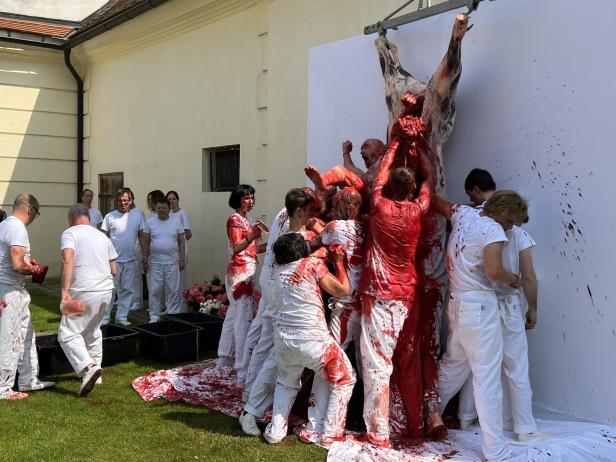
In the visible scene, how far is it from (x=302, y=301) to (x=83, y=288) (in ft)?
7.09

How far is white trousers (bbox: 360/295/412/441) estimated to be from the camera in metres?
4.26

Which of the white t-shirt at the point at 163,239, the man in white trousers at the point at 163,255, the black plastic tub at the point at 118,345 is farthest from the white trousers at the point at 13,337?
the white t-shirt at the point at 163,239

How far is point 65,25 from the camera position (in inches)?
526

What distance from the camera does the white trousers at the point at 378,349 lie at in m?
4.26

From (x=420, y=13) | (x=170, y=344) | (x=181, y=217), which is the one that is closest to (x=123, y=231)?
(x=181, y=217)

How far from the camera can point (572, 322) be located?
438cm

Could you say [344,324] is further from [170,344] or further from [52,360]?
[52,360]

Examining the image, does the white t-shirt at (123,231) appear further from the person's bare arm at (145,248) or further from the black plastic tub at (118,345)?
the black plastic tub at (118,345)

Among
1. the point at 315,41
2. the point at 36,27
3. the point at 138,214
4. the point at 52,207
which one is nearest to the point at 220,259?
the point at 138,214

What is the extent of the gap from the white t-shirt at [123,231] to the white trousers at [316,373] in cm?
474

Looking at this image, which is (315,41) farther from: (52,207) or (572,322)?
(52,207)

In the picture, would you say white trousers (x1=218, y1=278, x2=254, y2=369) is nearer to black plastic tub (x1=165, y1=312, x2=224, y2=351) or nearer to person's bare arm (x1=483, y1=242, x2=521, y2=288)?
black plastic tub (x1=165, y1=312, x2=224, y2=351)

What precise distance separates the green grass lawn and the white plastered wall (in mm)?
1881

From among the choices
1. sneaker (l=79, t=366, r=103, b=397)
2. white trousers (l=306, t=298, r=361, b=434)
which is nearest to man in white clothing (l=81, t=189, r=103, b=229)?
sneaker (l=79, t=366, r=103, b=397)
